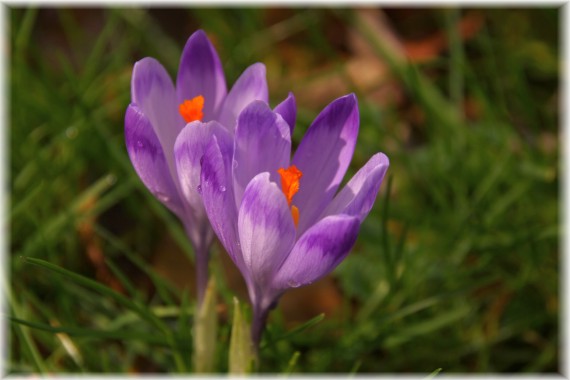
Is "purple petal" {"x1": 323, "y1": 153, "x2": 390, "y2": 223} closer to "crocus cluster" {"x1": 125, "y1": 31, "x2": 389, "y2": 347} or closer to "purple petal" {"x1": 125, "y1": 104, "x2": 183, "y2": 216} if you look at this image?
"crocus cluster" {"x1": 125, "y1": 31, "x2": 389, "y2": 347}

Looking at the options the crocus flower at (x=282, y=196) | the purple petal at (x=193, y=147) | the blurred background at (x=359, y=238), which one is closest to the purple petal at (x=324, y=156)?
the crocus flower at (x=282, y=196)

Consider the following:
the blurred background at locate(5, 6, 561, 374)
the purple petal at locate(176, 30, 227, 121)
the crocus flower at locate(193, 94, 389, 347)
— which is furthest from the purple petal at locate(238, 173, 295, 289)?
the blurred background at locate(5, 6, 561, 374)

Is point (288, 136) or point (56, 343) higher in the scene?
point (288, 136)

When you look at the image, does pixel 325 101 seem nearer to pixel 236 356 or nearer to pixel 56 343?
pixel 56 343

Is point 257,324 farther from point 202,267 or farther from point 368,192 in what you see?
point 368,192

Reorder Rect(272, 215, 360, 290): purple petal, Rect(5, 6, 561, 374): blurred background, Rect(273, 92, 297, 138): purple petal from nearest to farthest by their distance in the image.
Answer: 1. Rect(272, 215, 360, 290): purple petal
2. Rect(273, 92, 297, 138): purple petal
3. Rect(5, 6, 561, 374): blurred background

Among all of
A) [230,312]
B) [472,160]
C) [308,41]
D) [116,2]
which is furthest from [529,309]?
[116,2]
